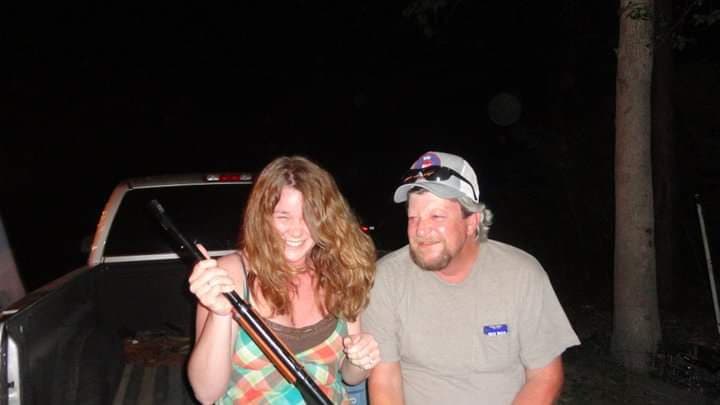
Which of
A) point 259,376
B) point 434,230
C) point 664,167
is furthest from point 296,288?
point 664,167

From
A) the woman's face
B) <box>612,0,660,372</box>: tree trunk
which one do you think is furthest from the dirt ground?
the woman's face

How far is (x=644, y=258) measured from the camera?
5.95 meters

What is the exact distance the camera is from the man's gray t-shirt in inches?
112

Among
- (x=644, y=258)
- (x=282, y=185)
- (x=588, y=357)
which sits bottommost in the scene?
(x=588, y=357)

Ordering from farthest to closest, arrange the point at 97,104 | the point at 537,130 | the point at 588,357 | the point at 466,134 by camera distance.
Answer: the point at 97,104, the point at 466,134, the point at 537,130, the point at 588,357

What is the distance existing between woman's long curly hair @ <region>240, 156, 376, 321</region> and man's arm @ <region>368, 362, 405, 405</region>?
0.96ft

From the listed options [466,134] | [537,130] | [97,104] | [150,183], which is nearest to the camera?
[150,183]

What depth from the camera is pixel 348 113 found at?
29.2 metres

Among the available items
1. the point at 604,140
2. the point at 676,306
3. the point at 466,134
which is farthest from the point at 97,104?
the point at 676,306

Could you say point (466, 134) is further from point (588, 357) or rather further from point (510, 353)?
point (510, 353)

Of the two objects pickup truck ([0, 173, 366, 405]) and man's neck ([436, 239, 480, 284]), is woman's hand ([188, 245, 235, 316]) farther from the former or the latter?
man's neck ([436, 239, 480, 284])

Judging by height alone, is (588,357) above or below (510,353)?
below

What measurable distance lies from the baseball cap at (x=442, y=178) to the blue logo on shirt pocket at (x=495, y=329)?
555 millimetres

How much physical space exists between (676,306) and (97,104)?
26.9 meters
